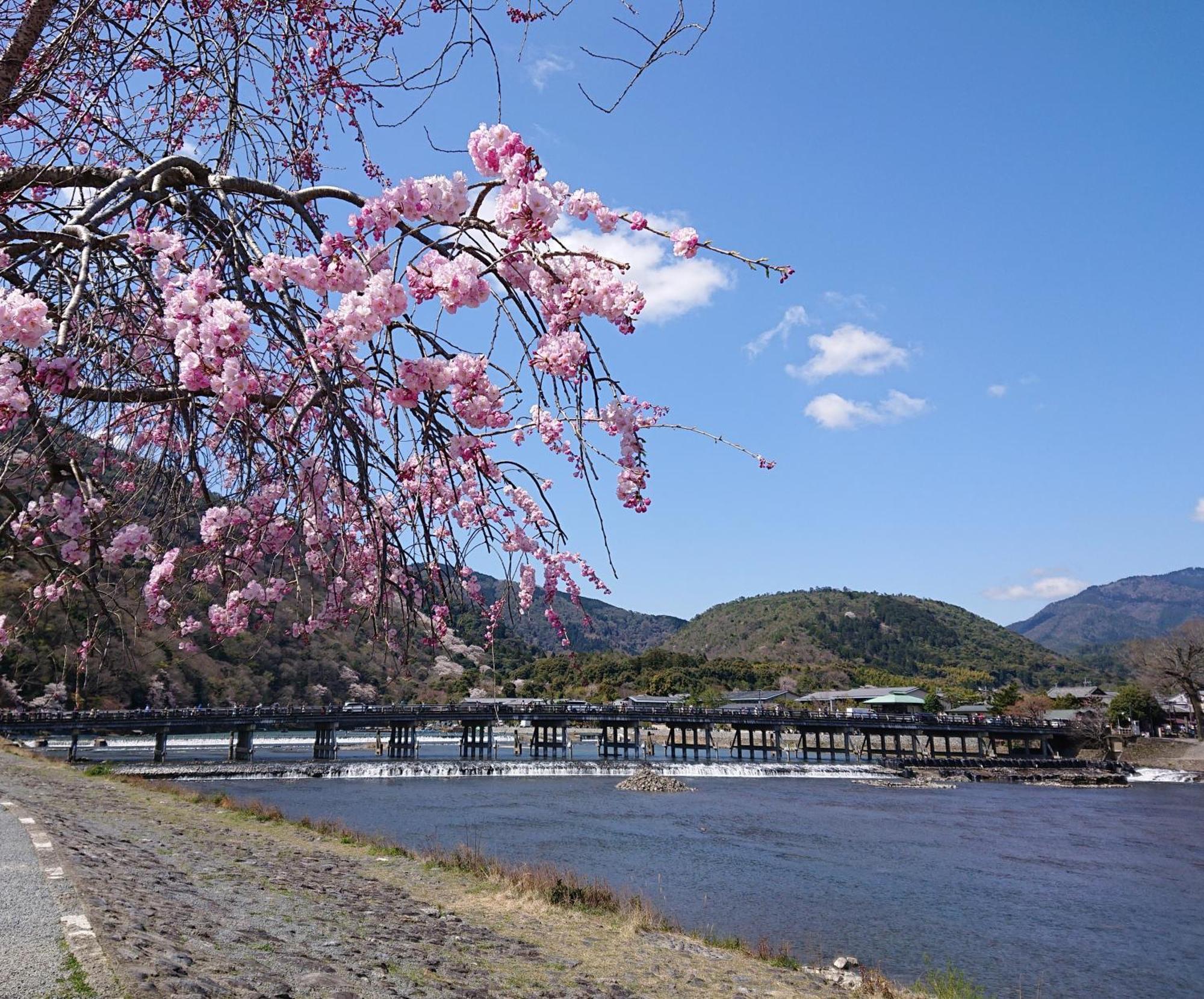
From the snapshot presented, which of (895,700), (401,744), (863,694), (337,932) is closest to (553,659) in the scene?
(863,694)

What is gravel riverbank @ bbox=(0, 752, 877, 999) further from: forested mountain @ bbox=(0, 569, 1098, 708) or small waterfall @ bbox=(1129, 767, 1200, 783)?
small waterfall @ bbox=(1129, 767, 1200, 783)

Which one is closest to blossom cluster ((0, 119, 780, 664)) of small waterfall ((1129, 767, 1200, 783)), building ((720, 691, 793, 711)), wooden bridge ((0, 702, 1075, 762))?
wooden bridge ((0, 702, 1075, 762))

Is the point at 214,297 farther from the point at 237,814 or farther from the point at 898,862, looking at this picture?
the point at 898,862

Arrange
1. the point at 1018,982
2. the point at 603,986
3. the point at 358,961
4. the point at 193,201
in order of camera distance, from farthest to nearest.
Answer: the point at 1018,982 → the point at 603,986 → the point at 358,961 → the point at 193,201

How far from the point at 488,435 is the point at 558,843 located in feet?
65.9

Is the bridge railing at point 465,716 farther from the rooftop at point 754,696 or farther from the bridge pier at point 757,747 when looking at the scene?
the rooftop at point 754,696

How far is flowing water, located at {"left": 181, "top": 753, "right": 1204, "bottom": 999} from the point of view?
42.2 feet

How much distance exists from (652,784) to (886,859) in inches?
704

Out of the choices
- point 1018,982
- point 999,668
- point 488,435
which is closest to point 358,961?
point 488,435

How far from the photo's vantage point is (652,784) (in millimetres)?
37312

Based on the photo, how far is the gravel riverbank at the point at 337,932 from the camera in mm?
5695

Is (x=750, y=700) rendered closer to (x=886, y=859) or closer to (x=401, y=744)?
(x=401, y=744)

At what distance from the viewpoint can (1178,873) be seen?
795 inches

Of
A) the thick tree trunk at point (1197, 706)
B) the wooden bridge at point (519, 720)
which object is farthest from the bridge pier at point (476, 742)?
the thick tree trunk at point (1197, 706)
